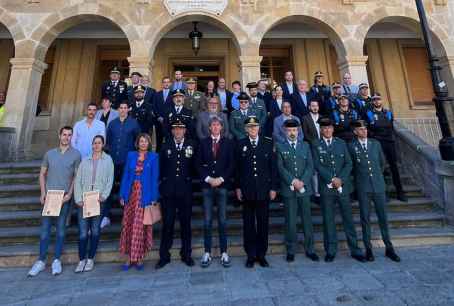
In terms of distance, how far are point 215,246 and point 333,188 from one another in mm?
2103

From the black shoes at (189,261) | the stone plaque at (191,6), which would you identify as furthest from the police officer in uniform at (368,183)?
the stone plaque at (191,6)

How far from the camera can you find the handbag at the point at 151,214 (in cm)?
384

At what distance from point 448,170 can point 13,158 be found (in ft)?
32.8

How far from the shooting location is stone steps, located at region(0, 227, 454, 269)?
13.7 ft

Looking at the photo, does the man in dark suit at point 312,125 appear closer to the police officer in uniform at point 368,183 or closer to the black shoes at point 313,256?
the police officer in uniform at point 368,183

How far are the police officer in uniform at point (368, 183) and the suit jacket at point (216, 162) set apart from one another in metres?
2.04

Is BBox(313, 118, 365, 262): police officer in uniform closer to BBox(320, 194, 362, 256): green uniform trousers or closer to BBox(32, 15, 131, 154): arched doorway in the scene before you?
BBox(320, 194, 362, 256): green uniform trousers

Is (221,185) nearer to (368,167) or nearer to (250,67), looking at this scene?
(368,167)

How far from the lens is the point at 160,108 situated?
19.4 feet

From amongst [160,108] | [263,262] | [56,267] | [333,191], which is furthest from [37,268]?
[333,191]

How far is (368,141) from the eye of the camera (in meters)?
4.32

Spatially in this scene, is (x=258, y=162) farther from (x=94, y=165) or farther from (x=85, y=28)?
(x=85, y=28)

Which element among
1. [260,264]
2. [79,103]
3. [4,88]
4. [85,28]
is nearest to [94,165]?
[260,264]

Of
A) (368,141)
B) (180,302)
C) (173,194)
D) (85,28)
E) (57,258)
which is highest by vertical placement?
(85,28)
